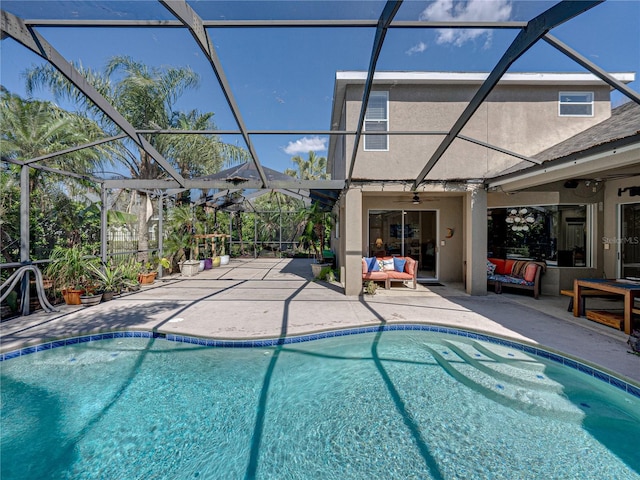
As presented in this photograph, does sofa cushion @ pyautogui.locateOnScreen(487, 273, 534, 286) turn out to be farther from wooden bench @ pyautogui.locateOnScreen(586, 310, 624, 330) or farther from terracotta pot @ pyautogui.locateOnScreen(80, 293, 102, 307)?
terracotta pot @ pyautogui.locateOnScreen(80, 293, 102, 307)

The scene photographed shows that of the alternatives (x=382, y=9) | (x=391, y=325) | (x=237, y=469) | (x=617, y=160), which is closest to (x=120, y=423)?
(x=237, y=469)

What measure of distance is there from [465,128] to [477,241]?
377 centimetres

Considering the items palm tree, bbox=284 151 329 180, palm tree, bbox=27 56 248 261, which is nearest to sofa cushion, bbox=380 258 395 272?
palm tree, bbox=27 56 248 261

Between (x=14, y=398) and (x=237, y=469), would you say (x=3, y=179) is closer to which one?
(x=14, y=398)

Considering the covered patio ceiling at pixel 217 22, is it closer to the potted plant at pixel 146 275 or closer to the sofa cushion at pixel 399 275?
the sofa cushion at pixel 399 275

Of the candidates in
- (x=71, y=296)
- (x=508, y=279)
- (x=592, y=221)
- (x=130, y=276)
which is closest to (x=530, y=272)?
(x=508, y=279)

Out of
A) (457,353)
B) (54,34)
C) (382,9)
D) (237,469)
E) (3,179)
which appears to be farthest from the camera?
(3,179)

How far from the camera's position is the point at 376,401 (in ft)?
13.2

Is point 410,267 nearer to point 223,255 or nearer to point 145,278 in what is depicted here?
point 145,278

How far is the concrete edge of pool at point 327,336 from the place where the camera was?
14.8ft

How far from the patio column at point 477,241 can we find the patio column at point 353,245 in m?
3.48

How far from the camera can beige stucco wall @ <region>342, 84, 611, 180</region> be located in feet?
30.6

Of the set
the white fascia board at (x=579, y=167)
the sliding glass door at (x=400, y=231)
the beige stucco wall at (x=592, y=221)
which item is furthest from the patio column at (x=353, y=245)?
the beige stucco wall at (x=592, y=221)

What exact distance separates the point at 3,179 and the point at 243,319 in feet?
24.0
